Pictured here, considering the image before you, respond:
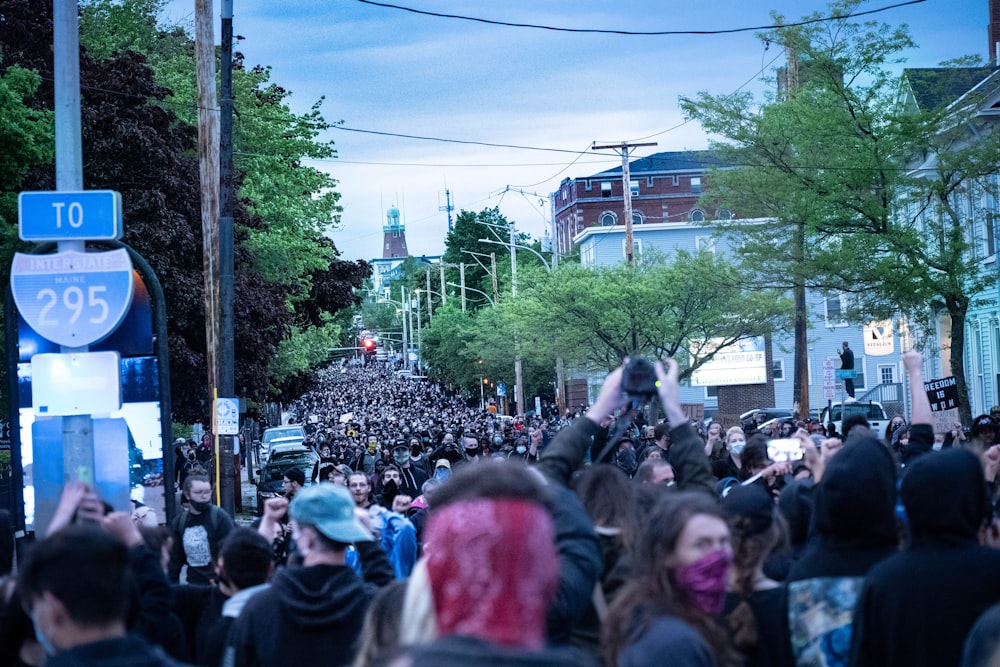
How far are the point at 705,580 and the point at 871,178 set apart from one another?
2371 cm

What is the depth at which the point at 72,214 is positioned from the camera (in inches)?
410

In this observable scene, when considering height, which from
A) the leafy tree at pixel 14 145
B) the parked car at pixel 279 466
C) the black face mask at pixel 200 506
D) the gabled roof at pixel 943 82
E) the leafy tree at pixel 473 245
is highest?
the leafy tree at pixel 473 245

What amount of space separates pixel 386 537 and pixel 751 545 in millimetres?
5493

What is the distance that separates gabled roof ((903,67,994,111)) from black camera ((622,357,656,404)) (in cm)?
2367

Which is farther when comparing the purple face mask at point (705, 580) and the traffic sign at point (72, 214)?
the traffic sign at point (72, 214)

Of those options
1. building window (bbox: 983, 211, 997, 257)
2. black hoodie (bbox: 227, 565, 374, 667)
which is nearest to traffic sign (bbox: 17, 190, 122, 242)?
black hoodie (bbox: 227, 565, 374, 667)

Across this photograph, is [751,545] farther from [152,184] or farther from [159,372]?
[152,184]

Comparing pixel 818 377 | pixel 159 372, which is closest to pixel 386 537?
pixel 159 372

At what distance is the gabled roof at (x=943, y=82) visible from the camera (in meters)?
27.2

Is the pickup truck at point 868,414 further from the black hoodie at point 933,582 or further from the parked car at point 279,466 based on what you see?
the black hoodie at point 933,582

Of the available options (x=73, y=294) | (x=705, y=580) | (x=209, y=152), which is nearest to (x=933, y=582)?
(x=705, y=580)

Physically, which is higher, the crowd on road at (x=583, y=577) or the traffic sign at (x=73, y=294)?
the traffic sign at (x=73, y=294)

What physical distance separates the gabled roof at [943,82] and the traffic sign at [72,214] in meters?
20.8

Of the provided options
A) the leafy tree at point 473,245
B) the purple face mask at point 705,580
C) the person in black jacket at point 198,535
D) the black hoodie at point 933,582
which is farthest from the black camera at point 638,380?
the leafy tree at point 473,245
